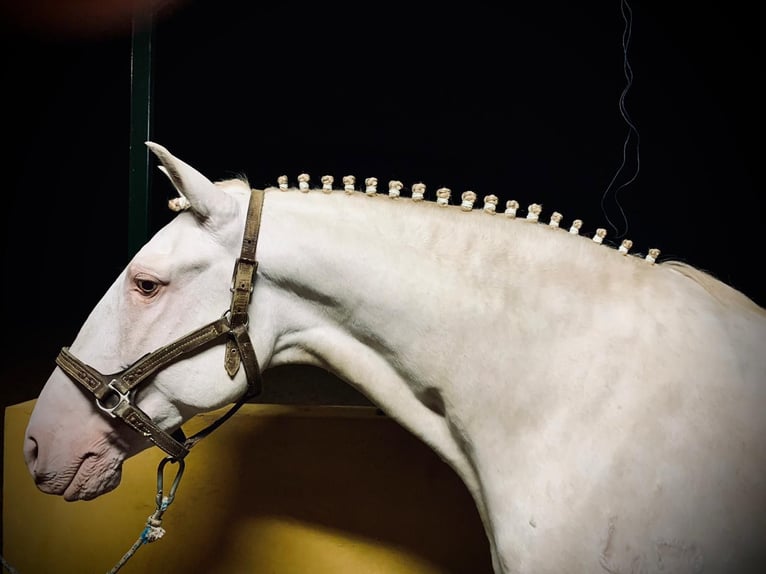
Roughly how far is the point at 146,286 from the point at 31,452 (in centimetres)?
57

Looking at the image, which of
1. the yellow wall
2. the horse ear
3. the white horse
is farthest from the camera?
the yellow wall

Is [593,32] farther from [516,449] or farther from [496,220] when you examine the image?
[516,449]

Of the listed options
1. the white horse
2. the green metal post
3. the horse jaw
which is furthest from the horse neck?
the green metal post

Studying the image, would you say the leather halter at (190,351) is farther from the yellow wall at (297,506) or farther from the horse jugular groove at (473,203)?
the yellow wall at (297,506)

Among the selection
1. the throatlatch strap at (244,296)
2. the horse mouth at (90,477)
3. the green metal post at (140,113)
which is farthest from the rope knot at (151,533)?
the green metal post at (140,113)

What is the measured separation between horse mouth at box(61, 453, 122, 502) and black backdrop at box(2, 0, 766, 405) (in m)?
1.96

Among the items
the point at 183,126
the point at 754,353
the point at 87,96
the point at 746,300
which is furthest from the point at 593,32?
the point at 87,96

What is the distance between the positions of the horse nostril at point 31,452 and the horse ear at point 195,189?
77cm

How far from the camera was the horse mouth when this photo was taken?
1193mm

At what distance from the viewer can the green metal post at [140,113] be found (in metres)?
1.85

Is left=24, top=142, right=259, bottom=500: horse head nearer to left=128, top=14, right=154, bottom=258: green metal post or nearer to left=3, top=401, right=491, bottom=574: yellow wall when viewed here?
left=3, top=401, right=491, bottom=574: yellow wall

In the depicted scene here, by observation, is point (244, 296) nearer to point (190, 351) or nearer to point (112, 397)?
point (190, 351)

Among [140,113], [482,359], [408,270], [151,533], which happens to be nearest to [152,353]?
[151,533]

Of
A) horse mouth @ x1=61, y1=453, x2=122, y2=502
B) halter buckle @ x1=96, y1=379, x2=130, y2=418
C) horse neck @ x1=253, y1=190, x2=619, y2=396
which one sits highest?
horse neck @ x1=253, y1=190, x2=619, y2=396
